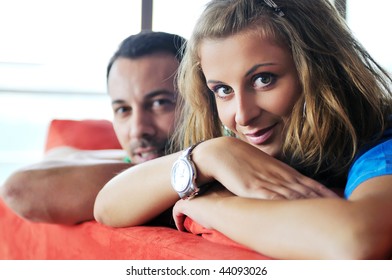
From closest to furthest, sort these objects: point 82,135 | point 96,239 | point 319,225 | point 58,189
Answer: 1. point 319,225
2. point 96,239
3. point 58,189
4. point 82,135

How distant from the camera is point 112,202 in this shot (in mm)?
1073

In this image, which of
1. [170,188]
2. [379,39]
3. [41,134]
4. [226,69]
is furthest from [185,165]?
[41,134]

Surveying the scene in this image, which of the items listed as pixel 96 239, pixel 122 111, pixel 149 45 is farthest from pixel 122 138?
pixel 96 239

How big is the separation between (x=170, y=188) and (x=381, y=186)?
34cm

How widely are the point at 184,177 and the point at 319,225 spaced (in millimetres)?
273

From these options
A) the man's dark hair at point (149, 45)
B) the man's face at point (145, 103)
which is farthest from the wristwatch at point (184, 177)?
the man's dark hair at point (149, 45)

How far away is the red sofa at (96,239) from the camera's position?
86cm

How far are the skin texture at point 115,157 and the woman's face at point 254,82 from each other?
0.35m

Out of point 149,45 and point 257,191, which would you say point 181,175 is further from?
point 149,45

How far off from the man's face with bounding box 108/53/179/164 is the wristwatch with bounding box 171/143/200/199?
1.61 feet

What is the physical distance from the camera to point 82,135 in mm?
2008

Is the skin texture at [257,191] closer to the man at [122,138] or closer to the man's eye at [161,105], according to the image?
the man at [122,138]
